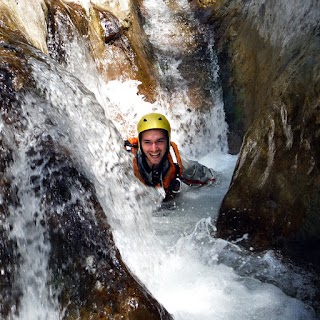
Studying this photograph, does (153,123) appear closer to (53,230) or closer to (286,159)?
(286,159)

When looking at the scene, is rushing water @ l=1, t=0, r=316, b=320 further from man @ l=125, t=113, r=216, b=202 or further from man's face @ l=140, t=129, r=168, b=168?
man's face @ l=140, t=129, r=168, b=168

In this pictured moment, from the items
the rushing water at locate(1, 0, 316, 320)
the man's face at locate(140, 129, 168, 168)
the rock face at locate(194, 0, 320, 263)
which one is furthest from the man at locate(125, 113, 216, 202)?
the rock face at locate(194, 0, 320, 263)

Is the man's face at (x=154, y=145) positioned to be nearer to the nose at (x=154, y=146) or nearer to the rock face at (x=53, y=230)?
the nose at (x=154, y=146)

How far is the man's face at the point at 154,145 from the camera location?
227 inches

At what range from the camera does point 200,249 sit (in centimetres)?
512

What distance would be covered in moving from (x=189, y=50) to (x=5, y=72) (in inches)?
286

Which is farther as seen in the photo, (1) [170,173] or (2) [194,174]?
(2) [194,174]

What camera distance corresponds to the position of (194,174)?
21.4 ft

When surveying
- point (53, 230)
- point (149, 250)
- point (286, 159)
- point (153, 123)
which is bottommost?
point (149, 250)

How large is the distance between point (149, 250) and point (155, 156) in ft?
5.29

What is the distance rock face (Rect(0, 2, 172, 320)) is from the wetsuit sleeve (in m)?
2.57

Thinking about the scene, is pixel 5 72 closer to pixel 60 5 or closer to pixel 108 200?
pixel 108 200

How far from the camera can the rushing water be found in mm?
3670

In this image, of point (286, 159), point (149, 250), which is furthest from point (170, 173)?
point (286, 159)
